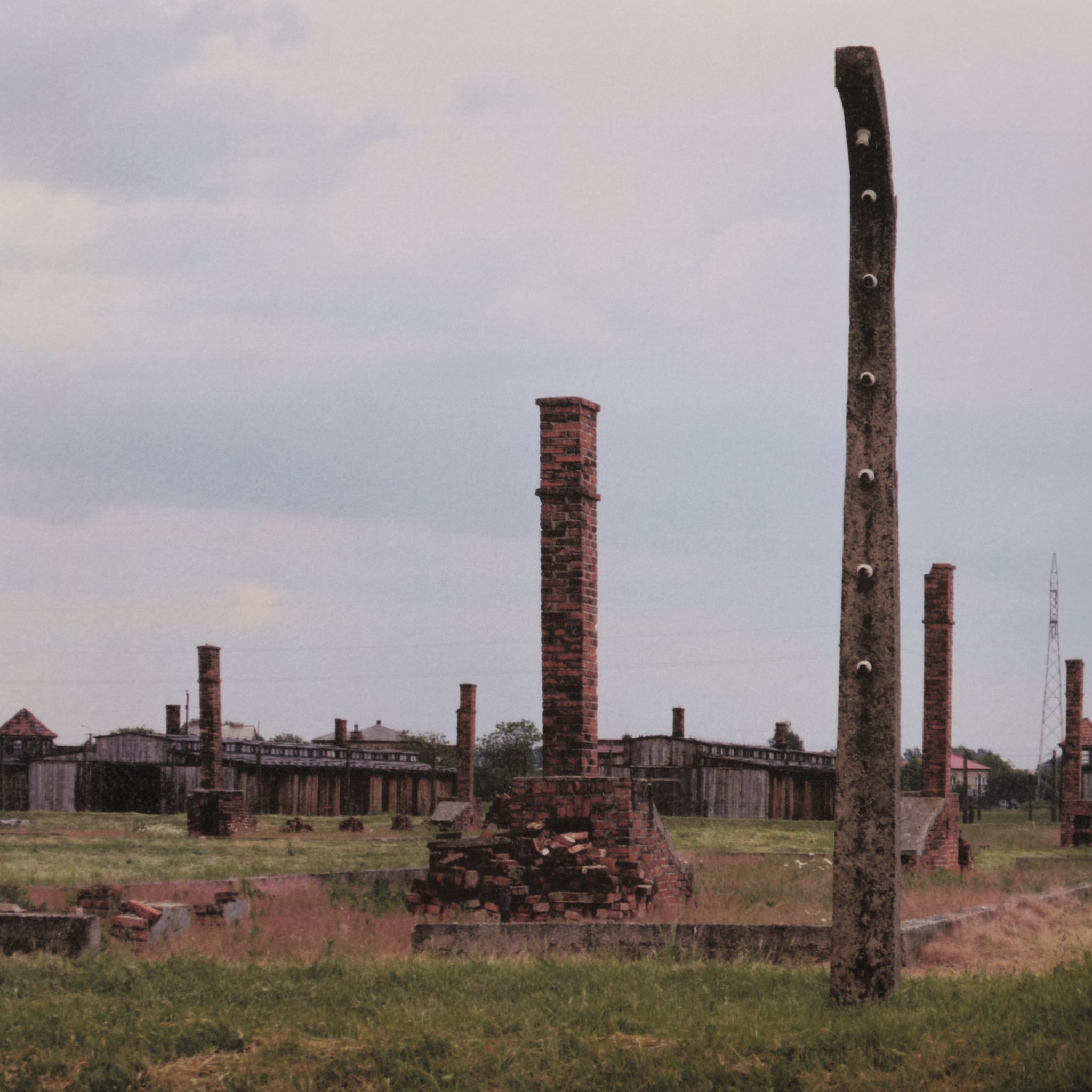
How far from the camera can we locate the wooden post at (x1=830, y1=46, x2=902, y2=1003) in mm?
7211

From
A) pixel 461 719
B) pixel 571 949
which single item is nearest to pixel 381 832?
pixel 461 719

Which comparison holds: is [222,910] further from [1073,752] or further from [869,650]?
[1073,752]

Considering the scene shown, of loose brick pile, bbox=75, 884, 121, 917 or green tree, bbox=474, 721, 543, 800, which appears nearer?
loose brick pile, bbox=75, 884, 121, 917

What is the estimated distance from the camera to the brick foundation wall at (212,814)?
28781 mm

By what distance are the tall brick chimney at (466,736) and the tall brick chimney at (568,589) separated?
21.7 meters

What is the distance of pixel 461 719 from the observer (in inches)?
1361

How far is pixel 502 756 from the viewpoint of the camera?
65.7 meters

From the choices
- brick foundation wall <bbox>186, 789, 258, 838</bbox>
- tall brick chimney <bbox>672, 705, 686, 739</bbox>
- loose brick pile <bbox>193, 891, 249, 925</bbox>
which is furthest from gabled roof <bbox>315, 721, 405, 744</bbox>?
loose brick pile <bbox>193, 891, 249, 925</bbox>

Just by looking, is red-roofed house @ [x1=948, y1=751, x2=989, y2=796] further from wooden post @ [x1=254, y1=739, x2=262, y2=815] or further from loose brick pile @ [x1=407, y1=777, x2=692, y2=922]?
loose brick pile @ [x1=407, y1=777, x2=692, y2=922]

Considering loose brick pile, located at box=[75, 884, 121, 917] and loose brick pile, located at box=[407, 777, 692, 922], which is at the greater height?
loose brick pile, located at box=[407, 777, 692, 922]

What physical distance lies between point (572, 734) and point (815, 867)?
28.0 ft

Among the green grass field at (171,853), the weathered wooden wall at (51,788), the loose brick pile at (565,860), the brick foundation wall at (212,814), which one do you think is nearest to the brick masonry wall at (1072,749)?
the green grass field at (171,853)

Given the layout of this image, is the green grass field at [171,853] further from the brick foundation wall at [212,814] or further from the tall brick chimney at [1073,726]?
the tall brick chimney at [1073,726]

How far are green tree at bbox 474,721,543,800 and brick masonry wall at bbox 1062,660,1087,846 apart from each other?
3020 centimetres
